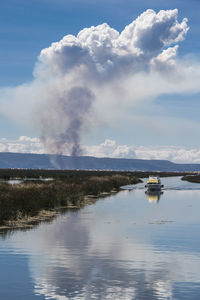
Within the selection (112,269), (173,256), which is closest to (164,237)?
(173,256)

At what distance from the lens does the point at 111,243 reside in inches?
1010

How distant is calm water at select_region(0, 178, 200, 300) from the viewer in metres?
15.7

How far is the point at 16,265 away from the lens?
19891 mm

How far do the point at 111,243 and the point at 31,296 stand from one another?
10823 millimetres

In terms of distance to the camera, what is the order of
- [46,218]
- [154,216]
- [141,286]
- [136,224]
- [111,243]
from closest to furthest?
[141,286], [111,243], [136,224], [46,218], [154,216]

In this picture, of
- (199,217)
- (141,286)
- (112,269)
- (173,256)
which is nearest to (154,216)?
(199,217)

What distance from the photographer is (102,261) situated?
814 inches

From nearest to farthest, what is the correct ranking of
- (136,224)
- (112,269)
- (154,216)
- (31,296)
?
(31,296) < (112,269) < (136,224) < (154,216)

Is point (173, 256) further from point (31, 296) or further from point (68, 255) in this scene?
point (31, 296)

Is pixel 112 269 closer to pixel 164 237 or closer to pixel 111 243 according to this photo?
pixel 111 243

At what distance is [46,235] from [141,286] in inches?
501

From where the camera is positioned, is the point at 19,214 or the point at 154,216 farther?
the point at 154,216

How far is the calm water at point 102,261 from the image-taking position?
619 inches

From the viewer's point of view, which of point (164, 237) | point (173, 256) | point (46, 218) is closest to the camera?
point (173, 256)
